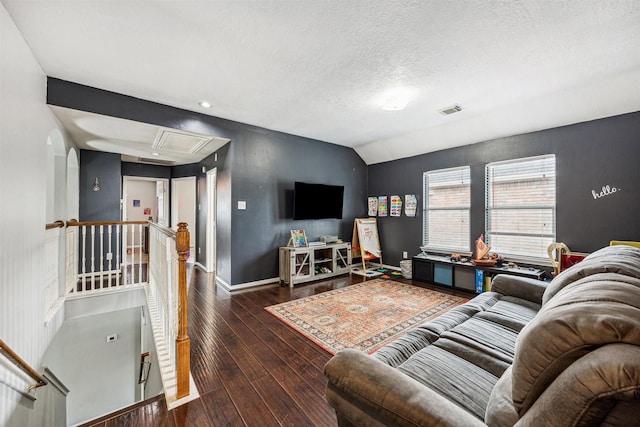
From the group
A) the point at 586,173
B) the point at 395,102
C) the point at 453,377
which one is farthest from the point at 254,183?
the point at 586,173

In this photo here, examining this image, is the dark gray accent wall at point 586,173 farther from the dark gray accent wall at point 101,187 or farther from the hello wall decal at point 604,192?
the dark gray accent wall at point 101,187

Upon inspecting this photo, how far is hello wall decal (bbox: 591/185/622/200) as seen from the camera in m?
3.24

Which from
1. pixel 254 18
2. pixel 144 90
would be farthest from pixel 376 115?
pixel 144 90

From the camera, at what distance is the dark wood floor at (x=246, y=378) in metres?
1.66

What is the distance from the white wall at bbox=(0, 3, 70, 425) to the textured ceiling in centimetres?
29

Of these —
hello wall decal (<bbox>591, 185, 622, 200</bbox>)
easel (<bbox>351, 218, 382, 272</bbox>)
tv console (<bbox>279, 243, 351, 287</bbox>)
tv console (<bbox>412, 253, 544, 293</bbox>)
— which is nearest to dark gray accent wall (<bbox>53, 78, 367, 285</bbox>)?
tv console (<bbox>279, 243, 351, 287</bbox>)

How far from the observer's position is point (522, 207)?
3.97 metres

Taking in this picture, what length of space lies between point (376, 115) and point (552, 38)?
2050 millimetres

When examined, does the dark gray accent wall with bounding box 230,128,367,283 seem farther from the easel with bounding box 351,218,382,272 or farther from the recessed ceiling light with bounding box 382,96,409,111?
the recessed ceiling light with bounding box 382,96,409,111

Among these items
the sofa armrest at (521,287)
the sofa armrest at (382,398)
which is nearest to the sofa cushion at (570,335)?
the sofa armrest at (382,398)

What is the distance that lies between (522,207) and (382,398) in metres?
4.16

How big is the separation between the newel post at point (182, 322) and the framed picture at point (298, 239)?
2.74 m

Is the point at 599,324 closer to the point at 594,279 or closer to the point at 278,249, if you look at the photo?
the point at 594,279

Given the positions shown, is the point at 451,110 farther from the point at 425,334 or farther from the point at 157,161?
the point at 157,161
